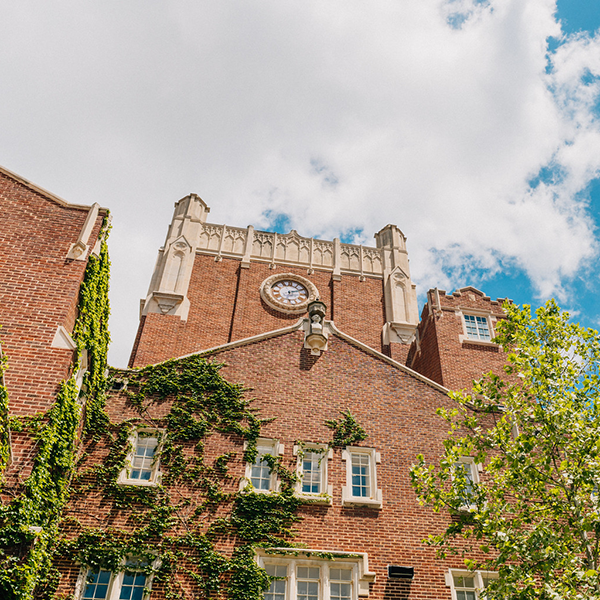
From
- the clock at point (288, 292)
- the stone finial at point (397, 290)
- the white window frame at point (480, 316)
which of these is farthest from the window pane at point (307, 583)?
the clock at point (288, 292)

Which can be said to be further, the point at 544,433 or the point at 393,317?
the point at 393,317

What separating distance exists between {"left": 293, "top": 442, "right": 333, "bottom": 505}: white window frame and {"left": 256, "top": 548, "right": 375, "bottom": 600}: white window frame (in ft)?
3.98

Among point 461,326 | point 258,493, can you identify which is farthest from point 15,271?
point 461,326

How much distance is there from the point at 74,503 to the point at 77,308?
4.74m

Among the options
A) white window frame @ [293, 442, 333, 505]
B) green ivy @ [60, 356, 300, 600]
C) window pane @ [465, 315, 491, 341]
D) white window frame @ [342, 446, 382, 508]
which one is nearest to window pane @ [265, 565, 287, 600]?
green ivy @ [60, 356, 300, 600]

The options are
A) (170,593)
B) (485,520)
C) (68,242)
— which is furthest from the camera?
(68,242)

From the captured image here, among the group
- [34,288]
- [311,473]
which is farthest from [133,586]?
[34,288]

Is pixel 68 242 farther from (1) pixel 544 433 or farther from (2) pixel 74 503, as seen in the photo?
(1) pixel 544 433

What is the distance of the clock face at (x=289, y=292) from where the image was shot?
96.8ft

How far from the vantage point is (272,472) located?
1445 cm

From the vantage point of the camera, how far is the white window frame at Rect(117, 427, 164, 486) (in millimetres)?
13617

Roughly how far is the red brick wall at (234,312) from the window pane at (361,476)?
39.4 feet

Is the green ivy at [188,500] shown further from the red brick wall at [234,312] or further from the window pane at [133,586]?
the red brick wall at [234,312]

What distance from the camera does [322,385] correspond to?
16469 millimetres
